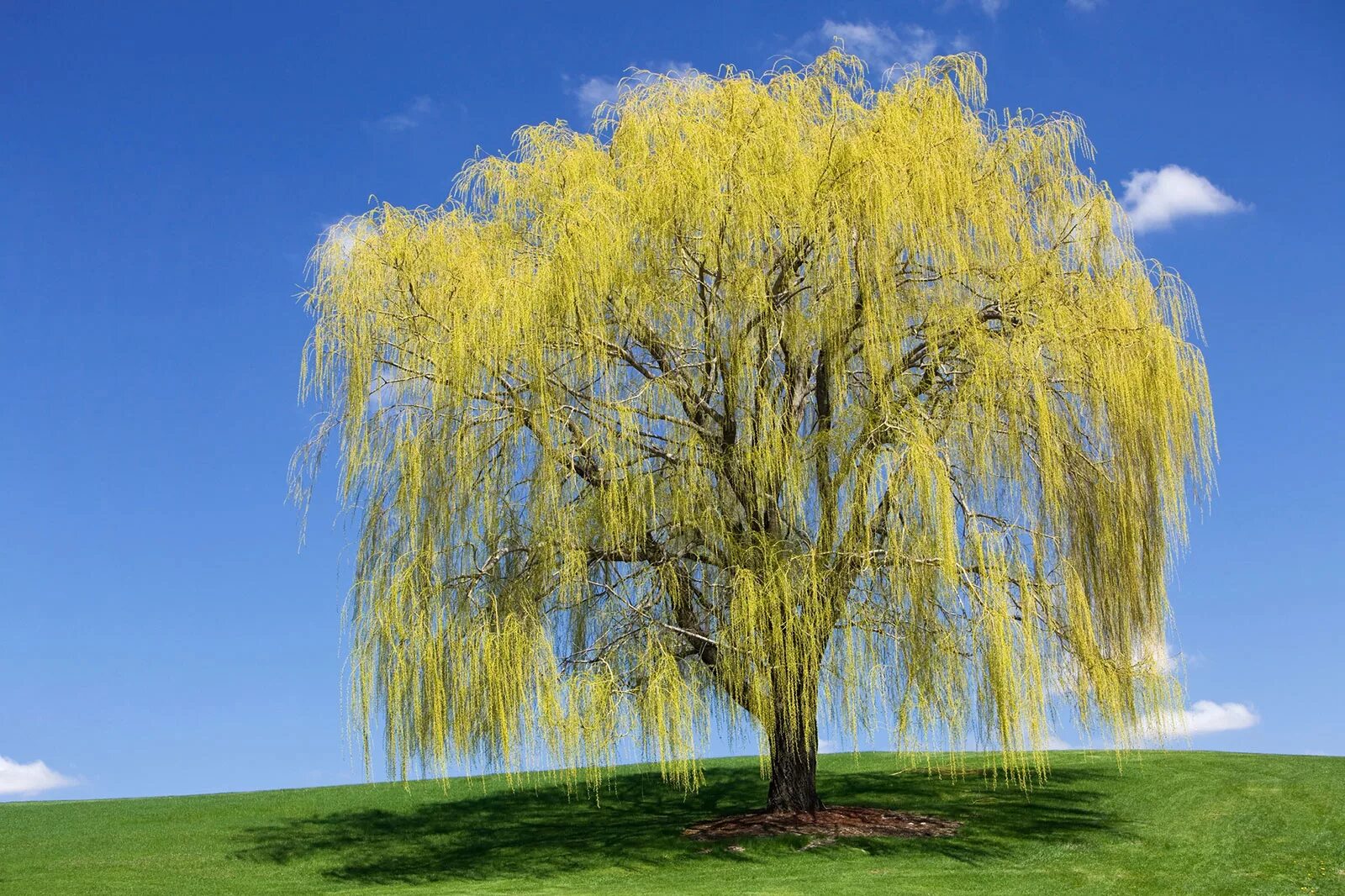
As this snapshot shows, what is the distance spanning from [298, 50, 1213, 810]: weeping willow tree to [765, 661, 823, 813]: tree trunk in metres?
0.05

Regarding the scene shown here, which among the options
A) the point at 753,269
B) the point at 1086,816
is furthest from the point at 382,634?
the point at 1086,816

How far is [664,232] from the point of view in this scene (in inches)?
413

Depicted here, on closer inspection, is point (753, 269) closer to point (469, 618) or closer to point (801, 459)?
point (801, 459)

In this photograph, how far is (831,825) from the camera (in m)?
11.0

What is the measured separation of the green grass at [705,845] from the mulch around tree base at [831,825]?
23 centimetres

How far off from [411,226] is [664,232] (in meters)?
2.62

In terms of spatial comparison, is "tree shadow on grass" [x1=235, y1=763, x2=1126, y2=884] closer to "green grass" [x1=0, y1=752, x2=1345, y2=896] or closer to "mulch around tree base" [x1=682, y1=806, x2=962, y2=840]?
"green grass" [x1=0, y1=752, x2=1345, y2=896]

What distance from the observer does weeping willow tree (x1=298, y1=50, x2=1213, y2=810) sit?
9648mm

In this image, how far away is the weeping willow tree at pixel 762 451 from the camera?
31.7ft

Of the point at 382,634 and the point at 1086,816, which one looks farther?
the point at 1086,816

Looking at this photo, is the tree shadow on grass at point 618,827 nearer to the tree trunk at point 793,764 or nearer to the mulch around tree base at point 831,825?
the mulch around tree base at point 831,825

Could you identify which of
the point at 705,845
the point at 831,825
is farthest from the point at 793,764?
the point at 705,845

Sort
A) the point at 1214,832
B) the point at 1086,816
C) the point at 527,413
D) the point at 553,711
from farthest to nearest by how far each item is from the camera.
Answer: the point at 1086,816 → the point at 1214,832 → the point at 527,413 → the point at 553,711

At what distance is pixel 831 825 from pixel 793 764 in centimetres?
67
